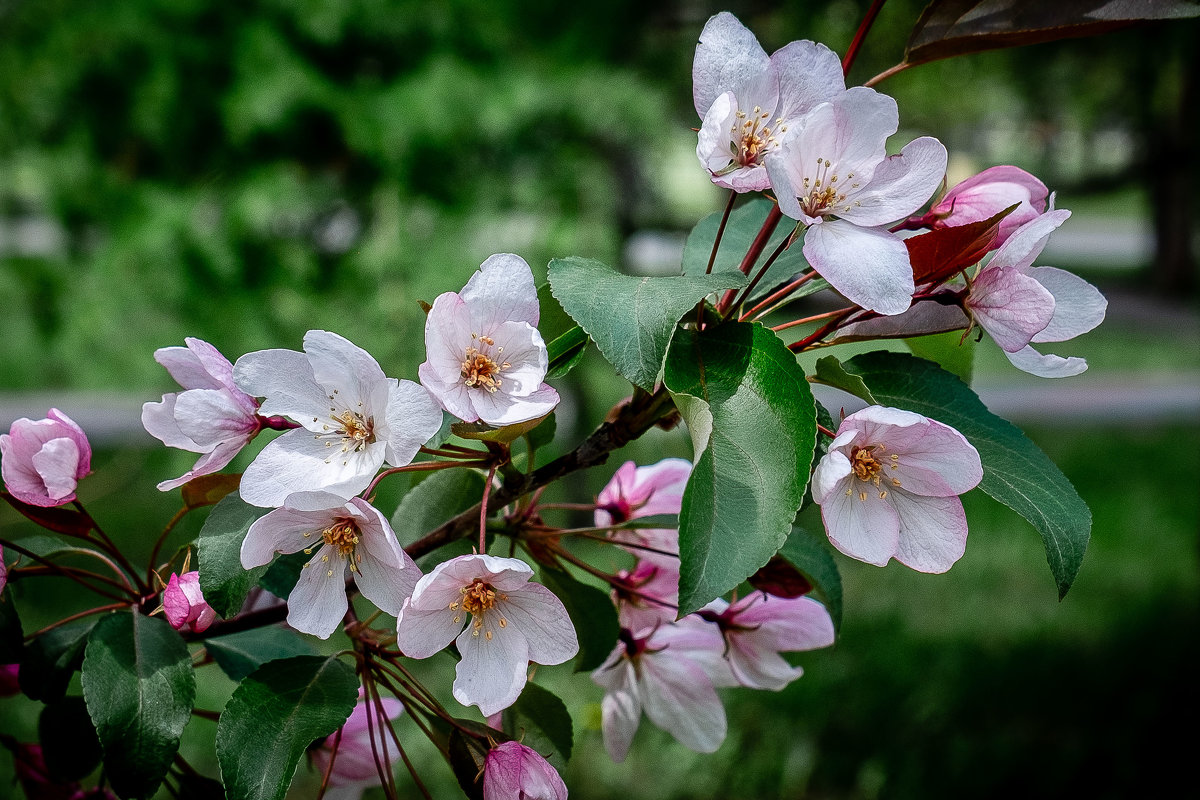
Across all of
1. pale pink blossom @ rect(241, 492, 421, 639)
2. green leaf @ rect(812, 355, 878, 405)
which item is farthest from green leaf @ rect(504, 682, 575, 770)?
green leaf @ rect(812, 355, 878, 405)

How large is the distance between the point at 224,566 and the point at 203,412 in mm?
83

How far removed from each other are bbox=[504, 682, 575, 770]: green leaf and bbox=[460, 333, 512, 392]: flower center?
216 mm

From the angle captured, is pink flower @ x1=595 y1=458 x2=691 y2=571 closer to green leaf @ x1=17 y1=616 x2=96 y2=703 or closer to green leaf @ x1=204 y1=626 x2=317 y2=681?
green leaf @ x1=204 y1=626 x2=317 y2=681

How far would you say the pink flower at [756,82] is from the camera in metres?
0.57

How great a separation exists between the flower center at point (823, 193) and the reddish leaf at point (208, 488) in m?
0.34

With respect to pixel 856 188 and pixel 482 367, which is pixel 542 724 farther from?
pixel 856 188

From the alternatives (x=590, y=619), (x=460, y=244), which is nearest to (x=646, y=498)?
(x=590, y=619)

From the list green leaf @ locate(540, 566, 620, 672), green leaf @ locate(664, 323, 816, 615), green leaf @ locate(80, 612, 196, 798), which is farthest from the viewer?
green leaf @ locate(540, 566, 620, 672)

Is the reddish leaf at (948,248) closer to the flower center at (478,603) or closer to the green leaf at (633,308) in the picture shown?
the green leaf at (633,308)

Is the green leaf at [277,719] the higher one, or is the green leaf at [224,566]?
Result: the green leaf at [224,566]

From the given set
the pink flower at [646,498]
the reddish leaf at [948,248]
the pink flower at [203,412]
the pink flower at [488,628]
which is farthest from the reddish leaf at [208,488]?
the reddish leaf at [948,248]

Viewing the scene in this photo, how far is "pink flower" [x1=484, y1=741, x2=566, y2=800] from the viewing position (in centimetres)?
55

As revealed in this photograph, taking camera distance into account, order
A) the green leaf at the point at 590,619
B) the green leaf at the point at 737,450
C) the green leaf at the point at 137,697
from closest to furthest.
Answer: the green leaf at the point at 737,450
the green leaf at the point at 137,697
the green leaf at the point at 590,619

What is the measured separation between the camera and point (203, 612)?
574mm
